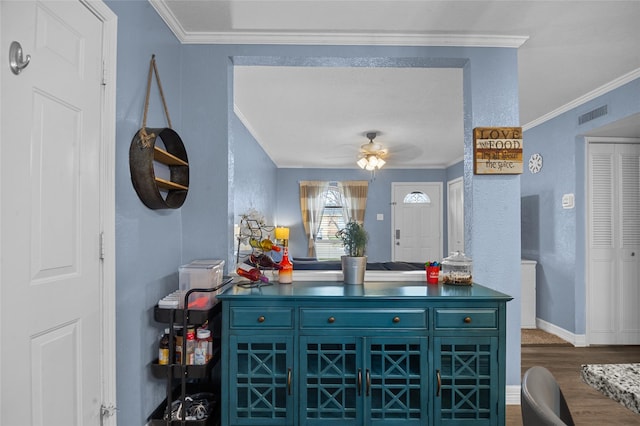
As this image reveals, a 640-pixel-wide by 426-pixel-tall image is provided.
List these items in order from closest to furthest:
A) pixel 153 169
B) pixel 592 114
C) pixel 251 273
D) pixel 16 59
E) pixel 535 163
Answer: pixel 16 59 → pixel 153 169 → pixel 251 273 → pixel 592 114 → pixel 535 163

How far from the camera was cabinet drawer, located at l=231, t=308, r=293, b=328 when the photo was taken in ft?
6.79

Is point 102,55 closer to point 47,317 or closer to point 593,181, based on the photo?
point 47,317

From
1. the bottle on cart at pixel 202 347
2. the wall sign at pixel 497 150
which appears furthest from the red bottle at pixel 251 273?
the wall sign at pixel 497 150

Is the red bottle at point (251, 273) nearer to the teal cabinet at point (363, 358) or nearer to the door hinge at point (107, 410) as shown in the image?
the teal cabinet at point (363, 358)

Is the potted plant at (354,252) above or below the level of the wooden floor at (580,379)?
above

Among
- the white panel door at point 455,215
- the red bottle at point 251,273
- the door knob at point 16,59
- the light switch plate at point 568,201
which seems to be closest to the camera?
the door knob at point 16,59

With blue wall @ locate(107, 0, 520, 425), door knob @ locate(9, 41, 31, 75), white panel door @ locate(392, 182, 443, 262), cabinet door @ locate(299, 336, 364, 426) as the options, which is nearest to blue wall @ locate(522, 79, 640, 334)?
blue wall @ locate(107, 0, 520, 425)

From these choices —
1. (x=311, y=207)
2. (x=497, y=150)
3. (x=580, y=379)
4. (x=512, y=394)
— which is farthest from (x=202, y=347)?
(x=311, y=207)

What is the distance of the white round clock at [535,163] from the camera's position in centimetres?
468

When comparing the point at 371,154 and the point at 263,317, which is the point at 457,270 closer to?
the point at 263,317

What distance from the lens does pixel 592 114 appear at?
3732mm

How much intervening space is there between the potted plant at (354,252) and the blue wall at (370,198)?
5.61 metres

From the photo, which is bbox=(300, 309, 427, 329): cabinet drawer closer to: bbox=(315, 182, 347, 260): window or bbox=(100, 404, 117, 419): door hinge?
bbox=(100, 404, 117, 419): door hinge

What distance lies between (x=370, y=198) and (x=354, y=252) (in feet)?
18.9
